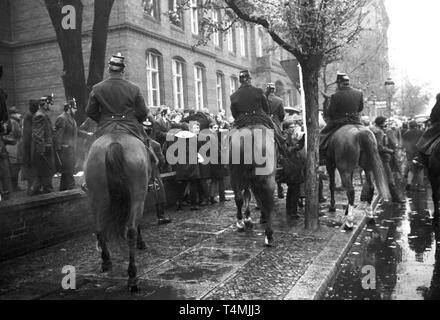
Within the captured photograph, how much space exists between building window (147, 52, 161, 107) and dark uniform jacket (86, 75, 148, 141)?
1687 centimetres

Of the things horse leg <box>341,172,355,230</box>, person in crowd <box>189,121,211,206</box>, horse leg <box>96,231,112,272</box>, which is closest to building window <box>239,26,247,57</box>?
person in crowd <box>189,121,211,206</box>

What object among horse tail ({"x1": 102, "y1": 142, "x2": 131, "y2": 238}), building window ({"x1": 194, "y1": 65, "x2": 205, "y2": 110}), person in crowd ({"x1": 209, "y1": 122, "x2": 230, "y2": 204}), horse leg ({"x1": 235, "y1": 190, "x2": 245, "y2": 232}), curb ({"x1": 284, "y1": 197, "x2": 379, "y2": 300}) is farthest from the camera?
building window ({"x1": 194, "y1": 65, "x2": 205, "y2": 110})

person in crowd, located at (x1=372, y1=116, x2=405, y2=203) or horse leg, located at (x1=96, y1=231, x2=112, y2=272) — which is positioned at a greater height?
person in crowd, located at (x1=372, y1=116, x2=405, y2=203)

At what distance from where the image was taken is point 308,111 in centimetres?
846

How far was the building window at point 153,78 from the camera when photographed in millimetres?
22875

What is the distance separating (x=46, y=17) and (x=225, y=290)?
21301mm

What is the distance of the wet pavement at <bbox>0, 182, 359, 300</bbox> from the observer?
5.13 metres

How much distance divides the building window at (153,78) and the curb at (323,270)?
53.9 feet

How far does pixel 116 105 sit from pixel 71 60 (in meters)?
6.37

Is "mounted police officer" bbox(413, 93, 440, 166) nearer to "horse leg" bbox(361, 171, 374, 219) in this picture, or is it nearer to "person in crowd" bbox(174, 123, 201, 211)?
"horse leg" bbox(361, 171, 374, 219)

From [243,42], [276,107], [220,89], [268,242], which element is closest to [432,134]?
[276,107]

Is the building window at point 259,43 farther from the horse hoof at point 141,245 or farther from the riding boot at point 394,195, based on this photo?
the horse hoof at point 141,245
